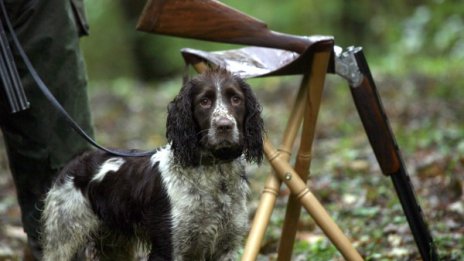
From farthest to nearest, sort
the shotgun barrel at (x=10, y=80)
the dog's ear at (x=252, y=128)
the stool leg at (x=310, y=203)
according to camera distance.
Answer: the shotgun barrel at (x=10, y=80) < the stool leg at (x=310, y=203) < the dog's ear at (x=252, y=128)

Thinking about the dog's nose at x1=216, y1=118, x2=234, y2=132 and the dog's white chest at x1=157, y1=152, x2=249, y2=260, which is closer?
the dog's nose at x1=216, y1=118, x2=234, y2=132

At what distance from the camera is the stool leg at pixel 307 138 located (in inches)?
184

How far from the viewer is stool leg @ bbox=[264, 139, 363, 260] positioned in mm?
4617

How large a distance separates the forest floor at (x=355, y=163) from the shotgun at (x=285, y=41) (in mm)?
822

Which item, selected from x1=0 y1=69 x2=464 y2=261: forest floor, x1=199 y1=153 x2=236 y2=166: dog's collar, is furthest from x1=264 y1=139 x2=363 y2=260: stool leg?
x1=0 y1=69 x2=464 y2=261: forest floor

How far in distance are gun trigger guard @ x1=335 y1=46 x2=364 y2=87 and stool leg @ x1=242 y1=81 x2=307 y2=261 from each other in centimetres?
25

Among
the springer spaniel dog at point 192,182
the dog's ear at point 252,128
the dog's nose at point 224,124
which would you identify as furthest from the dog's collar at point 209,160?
the dog's nose at point 224,124

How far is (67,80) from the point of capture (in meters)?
5.43

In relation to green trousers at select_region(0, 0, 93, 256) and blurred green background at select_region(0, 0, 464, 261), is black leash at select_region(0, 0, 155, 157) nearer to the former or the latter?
green trousers at select_region(0, 0, 93, 256)

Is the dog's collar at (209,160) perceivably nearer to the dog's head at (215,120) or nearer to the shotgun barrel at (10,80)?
the dog's head at (215,120)

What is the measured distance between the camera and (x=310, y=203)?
15.3 ft

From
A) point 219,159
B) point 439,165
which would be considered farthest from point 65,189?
point 439,165

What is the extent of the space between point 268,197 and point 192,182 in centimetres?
53

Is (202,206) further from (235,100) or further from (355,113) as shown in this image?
(355,113)
